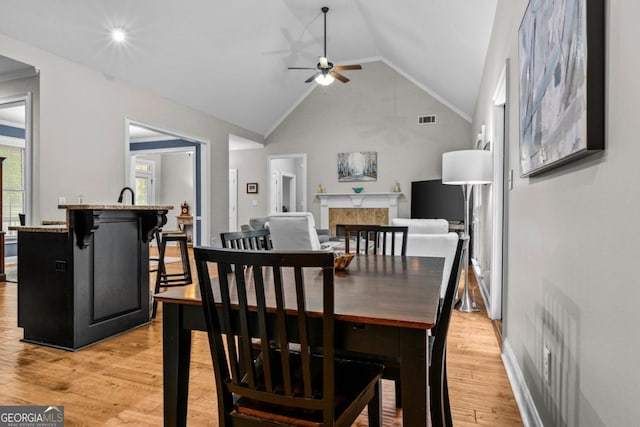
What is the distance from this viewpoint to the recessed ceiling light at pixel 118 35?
15.2 ft

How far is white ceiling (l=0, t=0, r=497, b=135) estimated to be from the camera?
4.17 m

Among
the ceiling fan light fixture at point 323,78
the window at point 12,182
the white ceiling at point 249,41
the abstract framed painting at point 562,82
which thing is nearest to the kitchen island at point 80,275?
the white ceiling at point 249,41

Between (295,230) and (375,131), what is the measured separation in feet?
16.7

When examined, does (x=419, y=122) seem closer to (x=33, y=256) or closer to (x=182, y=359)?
(x=33, y=256)

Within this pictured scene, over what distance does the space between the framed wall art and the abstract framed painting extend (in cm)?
640

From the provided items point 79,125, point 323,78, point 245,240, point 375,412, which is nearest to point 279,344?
point 375,412

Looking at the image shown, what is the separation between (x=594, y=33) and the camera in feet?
3.44

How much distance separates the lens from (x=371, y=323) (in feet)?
3.49

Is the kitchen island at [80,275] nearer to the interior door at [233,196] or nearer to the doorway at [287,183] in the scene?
the doorway at [287,183]

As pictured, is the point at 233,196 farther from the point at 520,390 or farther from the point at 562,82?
the point at 562,82

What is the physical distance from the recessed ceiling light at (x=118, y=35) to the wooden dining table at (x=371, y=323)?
441cm

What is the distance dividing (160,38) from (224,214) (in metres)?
3.52

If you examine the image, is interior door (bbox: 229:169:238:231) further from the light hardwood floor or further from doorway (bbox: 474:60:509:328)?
doorway (bbox: 474:60:509:328)

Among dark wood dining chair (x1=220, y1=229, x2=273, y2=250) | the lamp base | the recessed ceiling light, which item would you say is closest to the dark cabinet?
dark wood dining chair (x1=220, y1=229, x2=273, y2=250)
